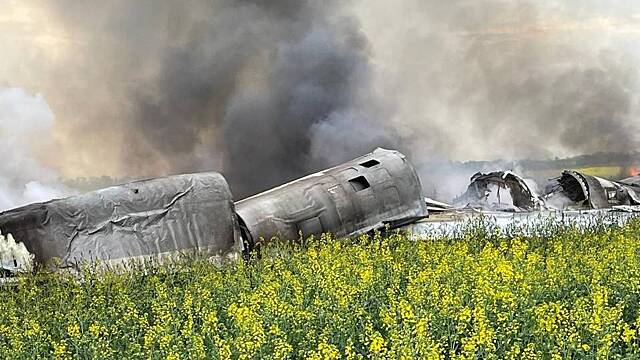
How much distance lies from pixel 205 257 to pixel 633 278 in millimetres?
6208

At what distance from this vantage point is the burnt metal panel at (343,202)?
1325 centimetres

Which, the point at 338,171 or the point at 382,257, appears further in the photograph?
the point at 338,171

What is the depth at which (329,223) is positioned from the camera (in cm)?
1366

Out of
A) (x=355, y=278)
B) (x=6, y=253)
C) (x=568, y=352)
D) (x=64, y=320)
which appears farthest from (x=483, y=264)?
(x=6, y=253)

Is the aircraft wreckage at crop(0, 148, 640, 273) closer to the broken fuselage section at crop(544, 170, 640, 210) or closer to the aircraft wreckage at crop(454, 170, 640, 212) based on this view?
the aircraft wreckage at crop(454, 170, 640, 212)

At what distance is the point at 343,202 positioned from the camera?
1396cm

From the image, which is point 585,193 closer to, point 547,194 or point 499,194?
point 547,194

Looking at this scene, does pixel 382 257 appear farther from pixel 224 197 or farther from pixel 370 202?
pixel 370 202

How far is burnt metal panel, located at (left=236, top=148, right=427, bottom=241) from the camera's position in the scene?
13250 mm

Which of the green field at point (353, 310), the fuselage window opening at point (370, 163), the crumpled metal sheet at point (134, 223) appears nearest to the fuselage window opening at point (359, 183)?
the fuselage window opening at point (370, 163)

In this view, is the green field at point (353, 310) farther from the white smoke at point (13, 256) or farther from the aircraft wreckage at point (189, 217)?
the aircraft wreckage at point (189, 217)

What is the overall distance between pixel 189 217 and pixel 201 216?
18 centimetres

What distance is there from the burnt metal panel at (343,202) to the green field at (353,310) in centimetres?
250

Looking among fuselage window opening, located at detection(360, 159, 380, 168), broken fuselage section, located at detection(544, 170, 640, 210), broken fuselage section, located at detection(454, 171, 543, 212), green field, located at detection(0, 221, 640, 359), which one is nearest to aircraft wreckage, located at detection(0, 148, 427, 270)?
fuselage window opening, located at detection(360, 159, 380, 168)
